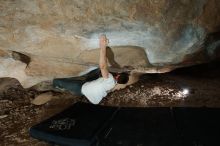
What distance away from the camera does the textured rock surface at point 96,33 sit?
4.57m

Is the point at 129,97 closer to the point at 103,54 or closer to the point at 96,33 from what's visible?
the point at 103,54

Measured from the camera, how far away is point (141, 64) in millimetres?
5754

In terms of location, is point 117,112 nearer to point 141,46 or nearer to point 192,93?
point 141,46

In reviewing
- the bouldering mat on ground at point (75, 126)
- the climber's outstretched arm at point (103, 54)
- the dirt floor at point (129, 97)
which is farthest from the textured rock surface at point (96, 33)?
the bouldering mat on ground at point (75, 126)

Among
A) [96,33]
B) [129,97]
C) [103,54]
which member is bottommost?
[129,97]

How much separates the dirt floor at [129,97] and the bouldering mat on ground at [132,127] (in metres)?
0.65

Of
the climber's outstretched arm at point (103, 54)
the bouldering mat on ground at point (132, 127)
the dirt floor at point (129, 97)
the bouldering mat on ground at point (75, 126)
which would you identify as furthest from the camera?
the dirt floor at point (129, 97)

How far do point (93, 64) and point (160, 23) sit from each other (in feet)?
4.96

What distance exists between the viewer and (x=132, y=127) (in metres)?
4.14

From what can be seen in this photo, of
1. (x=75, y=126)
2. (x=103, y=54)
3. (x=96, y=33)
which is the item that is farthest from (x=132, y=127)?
(x=96, y=33)

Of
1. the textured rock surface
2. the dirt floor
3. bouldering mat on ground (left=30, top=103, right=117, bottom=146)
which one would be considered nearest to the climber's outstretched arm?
the textured rock surface

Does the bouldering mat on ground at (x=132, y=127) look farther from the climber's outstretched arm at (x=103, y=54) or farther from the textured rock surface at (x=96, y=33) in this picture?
the textured rock surface at (x=96, y=33)

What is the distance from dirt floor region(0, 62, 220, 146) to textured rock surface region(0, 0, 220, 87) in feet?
1.40

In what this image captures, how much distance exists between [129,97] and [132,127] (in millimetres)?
1517
